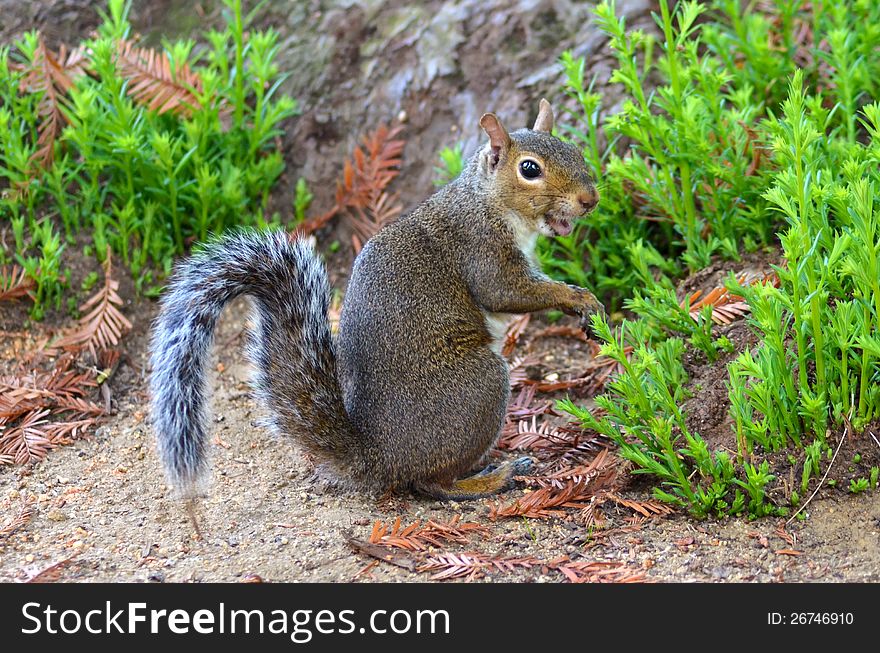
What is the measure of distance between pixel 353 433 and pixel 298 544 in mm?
444

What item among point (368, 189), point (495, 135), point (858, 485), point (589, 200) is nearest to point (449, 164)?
point (368, 189)

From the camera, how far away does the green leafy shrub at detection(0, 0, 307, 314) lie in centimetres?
448

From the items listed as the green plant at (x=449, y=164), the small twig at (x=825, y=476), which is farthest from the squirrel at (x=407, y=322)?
the small twig at (x=825, y=476)

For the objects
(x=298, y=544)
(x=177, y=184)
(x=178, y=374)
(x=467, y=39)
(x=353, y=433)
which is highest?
(x=467, y=39)

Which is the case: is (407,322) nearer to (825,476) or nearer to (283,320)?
(283,320)

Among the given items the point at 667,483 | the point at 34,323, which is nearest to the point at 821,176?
the point at 667,483

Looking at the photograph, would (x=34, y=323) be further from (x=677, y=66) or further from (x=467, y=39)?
(x=677, y=66)

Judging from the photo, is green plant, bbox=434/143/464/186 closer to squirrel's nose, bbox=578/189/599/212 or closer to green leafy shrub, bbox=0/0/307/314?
green leafy shrub, bbox=0/0/307/314

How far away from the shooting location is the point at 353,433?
11.3ft

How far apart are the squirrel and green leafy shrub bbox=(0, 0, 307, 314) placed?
1.14 m

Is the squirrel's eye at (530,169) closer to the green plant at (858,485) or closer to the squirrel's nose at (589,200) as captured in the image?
the squirrel's nose at (589,200)

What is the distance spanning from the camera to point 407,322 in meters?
3.46

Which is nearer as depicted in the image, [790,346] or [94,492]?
[790,346]

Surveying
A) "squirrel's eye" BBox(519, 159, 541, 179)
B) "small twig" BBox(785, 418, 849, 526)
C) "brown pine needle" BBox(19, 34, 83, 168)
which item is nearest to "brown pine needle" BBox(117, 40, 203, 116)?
"brown pine needle" BBox(19, 34, 83, 168)
